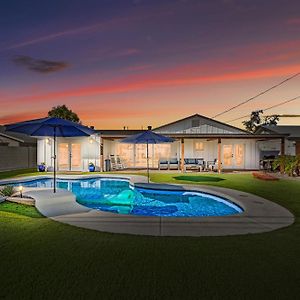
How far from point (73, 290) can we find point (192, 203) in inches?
276

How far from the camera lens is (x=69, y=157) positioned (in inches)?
835

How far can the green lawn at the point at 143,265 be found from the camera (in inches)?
116

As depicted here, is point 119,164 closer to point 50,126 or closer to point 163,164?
point 163,164

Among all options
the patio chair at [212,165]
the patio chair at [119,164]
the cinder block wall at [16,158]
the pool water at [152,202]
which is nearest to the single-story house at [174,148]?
the patio chair at [212,165]

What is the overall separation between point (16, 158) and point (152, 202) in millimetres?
17439

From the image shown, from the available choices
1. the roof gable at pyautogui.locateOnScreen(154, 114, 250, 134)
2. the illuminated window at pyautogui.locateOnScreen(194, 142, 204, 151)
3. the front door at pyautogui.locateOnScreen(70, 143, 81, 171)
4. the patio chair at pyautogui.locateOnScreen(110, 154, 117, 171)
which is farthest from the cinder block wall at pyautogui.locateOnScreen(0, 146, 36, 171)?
the illuminated window at pyautogui.locateOnScreen(194, 142, 204, 151)

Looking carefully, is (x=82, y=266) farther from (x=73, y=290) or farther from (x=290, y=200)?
(x=290, y=200)

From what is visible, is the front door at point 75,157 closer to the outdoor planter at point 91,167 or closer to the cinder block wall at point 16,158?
the outdoor planter at point 91,167

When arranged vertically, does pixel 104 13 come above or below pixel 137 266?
above

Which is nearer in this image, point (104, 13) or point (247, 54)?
point (104, 13)

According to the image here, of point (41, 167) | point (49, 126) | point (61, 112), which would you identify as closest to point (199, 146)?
point (41, 167)

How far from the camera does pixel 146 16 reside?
41.4ft

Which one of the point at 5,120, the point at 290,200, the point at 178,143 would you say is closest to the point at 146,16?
the point at 290,200

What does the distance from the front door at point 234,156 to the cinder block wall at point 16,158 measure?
704 inches
